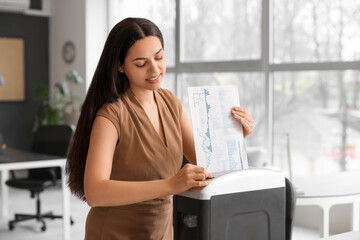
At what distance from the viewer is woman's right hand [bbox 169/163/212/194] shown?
1161 mm

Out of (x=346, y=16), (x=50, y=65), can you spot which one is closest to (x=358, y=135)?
(x=346, y=16)

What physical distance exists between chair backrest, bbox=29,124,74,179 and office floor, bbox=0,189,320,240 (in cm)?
49

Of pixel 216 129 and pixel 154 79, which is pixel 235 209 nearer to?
pixel 216 129

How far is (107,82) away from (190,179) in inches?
15.5

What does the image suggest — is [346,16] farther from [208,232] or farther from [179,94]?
[208,232]

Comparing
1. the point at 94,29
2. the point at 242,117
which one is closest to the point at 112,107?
the point at 242,117

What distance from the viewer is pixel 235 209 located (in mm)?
1200

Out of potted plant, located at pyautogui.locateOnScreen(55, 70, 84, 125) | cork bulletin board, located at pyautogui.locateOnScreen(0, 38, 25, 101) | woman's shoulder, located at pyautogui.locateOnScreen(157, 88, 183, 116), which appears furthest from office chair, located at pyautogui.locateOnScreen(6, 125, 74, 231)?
woman's shoulder, located at pyautogui.locateOnScreen(157, 88, 183, 116)

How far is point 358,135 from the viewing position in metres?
4.27

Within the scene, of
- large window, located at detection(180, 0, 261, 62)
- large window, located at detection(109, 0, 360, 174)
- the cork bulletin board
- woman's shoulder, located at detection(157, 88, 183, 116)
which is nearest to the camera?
woman's shoulder, located at detection(157, 88, 183, 116)

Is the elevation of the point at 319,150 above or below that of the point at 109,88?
below

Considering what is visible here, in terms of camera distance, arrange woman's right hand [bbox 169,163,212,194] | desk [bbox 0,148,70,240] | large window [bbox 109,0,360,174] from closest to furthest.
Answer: woman's right hand [bbox 169,163,212,194] < desk [bbox 0,148,70,240] < large window [bbox 109,0,360,174]

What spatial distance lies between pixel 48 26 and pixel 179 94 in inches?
111

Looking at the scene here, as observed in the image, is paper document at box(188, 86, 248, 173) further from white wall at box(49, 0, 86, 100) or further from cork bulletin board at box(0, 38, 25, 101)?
cork bulletin board at box(0, 38, 25, 101)
